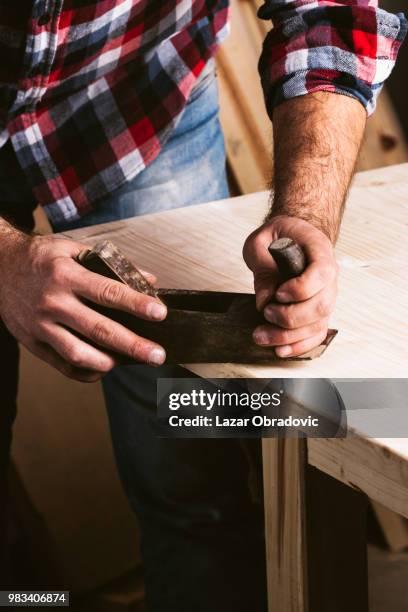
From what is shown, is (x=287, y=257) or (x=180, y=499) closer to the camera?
(x=287, y=257)

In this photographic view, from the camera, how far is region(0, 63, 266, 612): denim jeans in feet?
3.88

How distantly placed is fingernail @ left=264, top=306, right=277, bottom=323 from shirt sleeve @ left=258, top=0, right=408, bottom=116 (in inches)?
15.4

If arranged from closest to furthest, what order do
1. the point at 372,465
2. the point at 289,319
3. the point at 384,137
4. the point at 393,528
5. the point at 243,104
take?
1. the point at 372,465
2. the point at 289,319
3. the point at 393,528
4. the point at 243,104
5. the point at 384,137

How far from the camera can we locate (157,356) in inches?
30.0

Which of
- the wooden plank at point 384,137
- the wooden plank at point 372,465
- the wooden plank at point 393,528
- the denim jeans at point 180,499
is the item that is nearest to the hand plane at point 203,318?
the wooden plank at point 372,465

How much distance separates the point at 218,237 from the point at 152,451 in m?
0.38

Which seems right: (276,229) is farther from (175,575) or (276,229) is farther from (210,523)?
(175,575)

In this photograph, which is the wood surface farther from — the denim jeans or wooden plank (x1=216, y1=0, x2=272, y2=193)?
wooden plank (x1=216, y1=0, x2=272, y2=193)

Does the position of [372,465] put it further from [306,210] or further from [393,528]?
[393,528]

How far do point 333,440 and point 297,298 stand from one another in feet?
0.47

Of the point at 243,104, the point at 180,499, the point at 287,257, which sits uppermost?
the point at 287,257

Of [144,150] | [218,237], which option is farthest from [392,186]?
[144,150]

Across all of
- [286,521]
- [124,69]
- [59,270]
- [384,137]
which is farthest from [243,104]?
[286,521]

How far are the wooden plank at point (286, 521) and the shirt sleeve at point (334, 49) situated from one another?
0.49 metres
